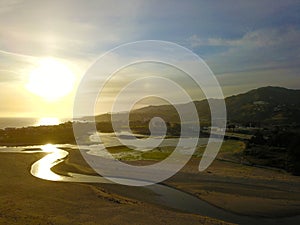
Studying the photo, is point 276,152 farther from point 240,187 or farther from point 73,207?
point 73,207

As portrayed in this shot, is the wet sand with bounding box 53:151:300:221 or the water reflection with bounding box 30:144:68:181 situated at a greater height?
the water reflection with bounding box 30:144:68:181

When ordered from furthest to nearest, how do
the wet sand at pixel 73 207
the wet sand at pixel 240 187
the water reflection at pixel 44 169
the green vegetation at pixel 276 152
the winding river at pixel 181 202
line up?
the green vegetation at pixel 276 152, the water reflection at pixel 44 169, the wet sand at pixel 240 187, the winding river at pixel 181 202, the wet sand at pixel 73 207

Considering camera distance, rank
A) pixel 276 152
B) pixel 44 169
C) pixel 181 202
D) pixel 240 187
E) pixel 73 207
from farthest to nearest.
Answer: pixel 276 152
pixel 44 169
pixel 240 187
pixel 181 202
pixel 73 207

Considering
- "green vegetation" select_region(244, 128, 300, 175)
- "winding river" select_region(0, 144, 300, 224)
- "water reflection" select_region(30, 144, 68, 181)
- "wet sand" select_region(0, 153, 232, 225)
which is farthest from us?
"green vegetation" select_region(244, 128, 300, 175)

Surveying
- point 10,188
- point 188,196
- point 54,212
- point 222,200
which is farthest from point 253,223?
point 10,188

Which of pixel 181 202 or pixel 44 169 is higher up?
pixel 44 169

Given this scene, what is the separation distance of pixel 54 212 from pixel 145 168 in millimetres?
16347

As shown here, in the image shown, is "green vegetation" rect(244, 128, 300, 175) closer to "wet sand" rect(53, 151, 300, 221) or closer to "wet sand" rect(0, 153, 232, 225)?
"wet sand" rect(53, 151, 300, 221)

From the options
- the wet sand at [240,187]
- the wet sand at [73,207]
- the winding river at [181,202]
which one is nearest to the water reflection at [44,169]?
the winding river at [181,202]

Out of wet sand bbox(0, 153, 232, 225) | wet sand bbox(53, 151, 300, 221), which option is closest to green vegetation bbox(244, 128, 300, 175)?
wet sand bbox(53, 151, 300, 221)

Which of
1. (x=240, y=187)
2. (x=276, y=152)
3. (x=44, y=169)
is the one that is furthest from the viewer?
(x=276, y=152)

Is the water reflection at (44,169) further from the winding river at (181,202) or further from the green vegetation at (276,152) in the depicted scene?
the green vegetation at (276,152)

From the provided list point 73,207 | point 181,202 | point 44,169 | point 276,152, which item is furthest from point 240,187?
point 276,152

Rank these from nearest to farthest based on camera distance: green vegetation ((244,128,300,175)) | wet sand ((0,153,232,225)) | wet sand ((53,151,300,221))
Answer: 1. wet sand ((0,153,232,225))
2. wet sand ((53,151,300,221))
3. green vegetation ((244,128,300,175))
